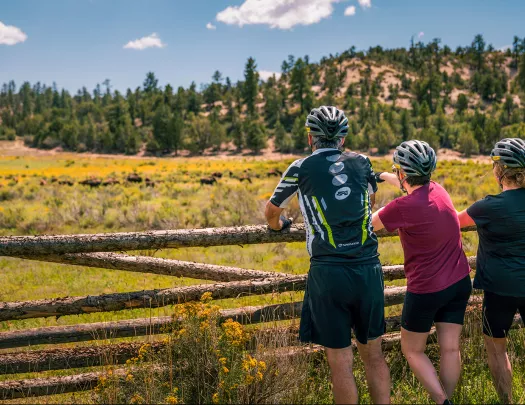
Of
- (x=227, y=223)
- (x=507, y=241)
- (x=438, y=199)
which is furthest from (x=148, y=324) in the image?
(x=227, y=223)

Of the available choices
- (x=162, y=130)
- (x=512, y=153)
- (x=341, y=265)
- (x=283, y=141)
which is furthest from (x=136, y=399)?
(x=162, y=130)

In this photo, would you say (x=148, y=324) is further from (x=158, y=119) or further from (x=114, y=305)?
(x=158, y=119)

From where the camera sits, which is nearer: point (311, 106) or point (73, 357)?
point (73, 357)

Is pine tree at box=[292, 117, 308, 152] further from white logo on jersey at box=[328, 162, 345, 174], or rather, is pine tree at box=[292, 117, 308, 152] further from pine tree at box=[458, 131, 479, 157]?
white logo on jersey at box=[328, 162, 345, 174]

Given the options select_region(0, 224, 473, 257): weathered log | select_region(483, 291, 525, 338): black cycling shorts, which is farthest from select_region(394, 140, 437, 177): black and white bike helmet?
select_region(0, 224, 473, 257): weathered log

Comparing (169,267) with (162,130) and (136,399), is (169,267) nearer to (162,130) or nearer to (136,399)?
(136,399)

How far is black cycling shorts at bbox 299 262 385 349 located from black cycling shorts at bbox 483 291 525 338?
3.46 feet

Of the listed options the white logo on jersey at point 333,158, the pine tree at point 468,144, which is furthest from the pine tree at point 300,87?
the white logo on jersey at point 333,158

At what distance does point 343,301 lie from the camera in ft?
9.04

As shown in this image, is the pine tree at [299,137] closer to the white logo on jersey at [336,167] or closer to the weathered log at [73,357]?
the weathered log at [73,357]

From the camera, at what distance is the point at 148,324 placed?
4434mm

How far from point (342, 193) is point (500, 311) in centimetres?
163

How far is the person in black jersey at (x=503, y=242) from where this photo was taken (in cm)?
320

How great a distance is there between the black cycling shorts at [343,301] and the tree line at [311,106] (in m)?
68.8
